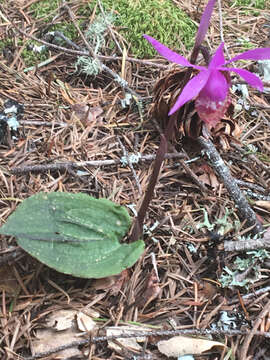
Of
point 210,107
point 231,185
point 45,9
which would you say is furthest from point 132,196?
point 45,9

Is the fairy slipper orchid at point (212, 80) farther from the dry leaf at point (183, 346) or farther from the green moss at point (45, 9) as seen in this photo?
the green moss at point (45, 9)

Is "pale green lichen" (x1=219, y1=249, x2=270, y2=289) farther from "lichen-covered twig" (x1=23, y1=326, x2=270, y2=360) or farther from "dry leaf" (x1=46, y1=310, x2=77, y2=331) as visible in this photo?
"dry leaf" (x1=46, y1=310, x2=77, y2=331)

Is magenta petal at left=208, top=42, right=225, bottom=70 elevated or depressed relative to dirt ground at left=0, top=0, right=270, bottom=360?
elevated

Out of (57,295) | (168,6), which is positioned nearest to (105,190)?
(57,295)

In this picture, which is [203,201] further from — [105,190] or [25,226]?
[25,226]

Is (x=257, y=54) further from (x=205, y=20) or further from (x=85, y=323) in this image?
(x=85, y=323)

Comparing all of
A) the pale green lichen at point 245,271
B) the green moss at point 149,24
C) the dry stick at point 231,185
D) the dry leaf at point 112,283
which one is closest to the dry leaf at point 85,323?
the dry leaf at point 112,283

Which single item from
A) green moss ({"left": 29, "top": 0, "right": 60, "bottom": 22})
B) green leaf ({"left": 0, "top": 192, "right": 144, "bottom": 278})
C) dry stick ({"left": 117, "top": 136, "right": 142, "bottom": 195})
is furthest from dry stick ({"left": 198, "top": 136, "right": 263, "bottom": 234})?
green moss ({"left": 29, "top": 0, "right": 60, "bottom": 22})
